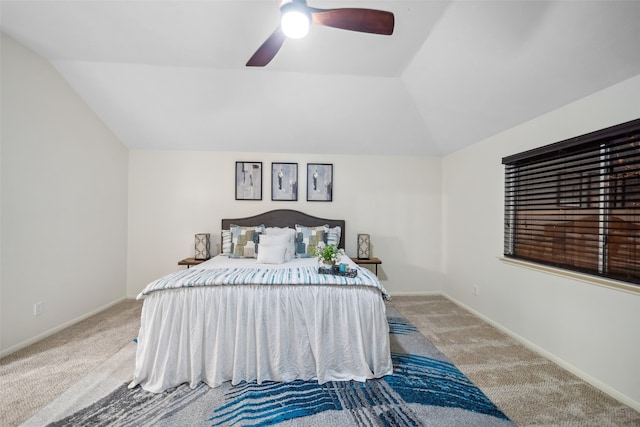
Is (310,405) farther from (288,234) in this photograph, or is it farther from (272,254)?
(288,234)

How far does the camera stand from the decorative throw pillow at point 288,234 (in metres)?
3.33

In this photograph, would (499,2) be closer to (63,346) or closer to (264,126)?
(264,126)

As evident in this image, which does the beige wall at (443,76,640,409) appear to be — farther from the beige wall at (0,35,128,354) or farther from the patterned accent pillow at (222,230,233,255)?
the beige wall at (0,35,128,354)

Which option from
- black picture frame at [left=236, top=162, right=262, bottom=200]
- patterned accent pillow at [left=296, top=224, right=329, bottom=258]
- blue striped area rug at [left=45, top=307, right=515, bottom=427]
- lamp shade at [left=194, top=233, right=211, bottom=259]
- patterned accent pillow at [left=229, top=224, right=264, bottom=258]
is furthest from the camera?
black picture frame at [left=236, top=162, right=262, bottom=200]

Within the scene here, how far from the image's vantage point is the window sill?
1.82 m

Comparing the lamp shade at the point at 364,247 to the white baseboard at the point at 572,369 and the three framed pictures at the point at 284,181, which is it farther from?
the white baseboard at the point at 572,369

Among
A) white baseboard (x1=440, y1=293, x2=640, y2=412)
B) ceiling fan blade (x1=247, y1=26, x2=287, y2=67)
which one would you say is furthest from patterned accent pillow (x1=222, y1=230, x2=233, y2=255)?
white baseboard (x1=440, y1=293, x2=640, y2=412)

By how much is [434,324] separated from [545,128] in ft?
7.27

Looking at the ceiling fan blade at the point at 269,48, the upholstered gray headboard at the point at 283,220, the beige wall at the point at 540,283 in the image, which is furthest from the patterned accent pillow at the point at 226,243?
the beige wall at the point at 540,283

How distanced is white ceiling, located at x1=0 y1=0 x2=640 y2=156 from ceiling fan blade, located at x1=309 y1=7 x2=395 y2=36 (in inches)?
21.4

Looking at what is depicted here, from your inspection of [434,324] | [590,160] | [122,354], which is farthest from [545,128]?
[122,354]

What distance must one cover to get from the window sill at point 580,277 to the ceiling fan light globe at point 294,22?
8.56 ft

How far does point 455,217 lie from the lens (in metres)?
3.90

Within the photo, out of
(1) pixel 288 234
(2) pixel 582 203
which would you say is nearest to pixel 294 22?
(1) pixel 288 234
